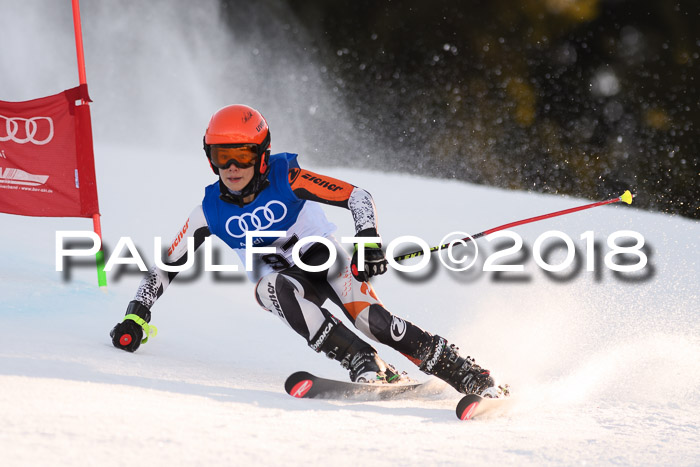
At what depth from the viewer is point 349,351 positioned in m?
3.05

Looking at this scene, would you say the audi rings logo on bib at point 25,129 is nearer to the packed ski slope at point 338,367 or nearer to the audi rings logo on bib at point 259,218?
the packed ski slope at point 338,367

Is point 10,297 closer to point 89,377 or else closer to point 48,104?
point 48,104

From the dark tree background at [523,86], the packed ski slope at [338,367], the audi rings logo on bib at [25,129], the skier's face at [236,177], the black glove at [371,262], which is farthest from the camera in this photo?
the dark tree background at [523,86]

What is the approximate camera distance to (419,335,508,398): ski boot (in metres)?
3.04

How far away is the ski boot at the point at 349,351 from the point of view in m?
3.01

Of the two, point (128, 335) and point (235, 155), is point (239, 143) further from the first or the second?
point (128, 335)

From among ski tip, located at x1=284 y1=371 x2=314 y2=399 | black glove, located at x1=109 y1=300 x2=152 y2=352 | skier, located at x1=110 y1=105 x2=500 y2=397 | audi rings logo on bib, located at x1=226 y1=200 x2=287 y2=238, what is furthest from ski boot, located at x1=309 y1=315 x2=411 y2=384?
black glove, located at x1=109 y1=300 x2=152 y2=352

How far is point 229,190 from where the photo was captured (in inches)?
128

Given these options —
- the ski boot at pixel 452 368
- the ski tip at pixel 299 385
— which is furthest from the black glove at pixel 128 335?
the ski boot at pixel 452 368

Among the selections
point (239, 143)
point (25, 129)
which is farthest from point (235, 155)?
point (25, 129)

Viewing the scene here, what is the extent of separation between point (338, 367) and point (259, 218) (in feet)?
3.21

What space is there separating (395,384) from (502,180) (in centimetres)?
1483

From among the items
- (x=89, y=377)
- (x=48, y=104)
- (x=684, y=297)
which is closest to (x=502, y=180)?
(x=684, y=297)

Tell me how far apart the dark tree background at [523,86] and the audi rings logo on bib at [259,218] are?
41.0 feet
